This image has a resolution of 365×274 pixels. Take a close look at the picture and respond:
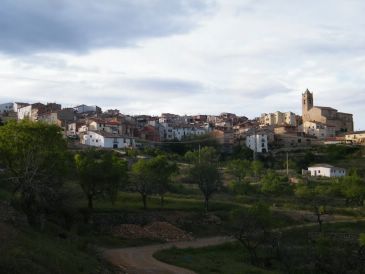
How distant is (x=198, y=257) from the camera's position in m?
32.6

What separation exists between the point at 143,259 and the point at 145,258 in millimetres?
463

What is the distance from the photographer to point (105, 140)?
10269cm

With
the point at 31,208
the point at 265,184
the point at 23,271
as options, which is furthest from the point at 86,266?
the point at 265,184

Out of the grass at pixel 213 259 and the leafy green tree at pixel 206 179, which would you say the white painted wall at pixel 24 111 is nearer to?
the leafy green tree at pixel 206 179

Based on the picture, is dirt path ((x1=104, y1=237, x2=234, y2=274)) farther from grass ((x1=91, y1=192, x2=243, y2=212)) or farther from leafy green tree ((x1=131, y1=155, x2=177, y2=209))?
leafy green tree ((x1=131, y1=155, x2=177, y2=209))

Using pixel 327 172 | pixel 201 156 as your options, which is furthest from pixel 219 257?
pixel 327 172

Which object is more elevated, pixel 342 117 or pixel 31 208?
pixel 342 117

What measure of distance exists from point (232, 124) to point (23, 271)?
154 metres

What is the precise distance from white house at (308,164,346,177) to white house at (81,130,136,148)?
3638 centimetres

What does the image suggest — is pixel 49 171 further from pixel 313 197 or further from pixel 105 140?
pixel 105 140

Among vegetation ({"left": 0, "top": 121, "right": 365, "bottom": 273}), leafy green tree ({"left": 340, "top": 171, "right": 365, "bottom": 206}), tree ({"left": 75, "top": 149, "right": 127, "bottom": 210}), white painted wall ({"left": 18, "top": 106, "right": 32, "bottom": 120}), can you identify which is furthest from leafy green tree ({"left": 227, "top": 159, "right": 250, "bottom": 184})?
white painted wall ({"left": 18, "top": 106, "right": 32, "bottom": 120})

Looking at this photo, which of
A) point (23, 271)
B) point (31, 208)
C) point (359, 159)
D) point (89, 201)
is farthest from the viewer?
point (359, 159)

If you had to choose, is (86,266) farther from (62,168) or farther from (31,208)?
(62,168)

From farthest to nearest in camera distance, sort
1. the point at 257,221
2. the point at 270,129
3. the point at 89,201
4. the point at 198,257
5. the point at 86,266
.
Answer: the point at 270,129, the point at 89,201, the point at 257,221, the point at 198,257, the point at 86,266
